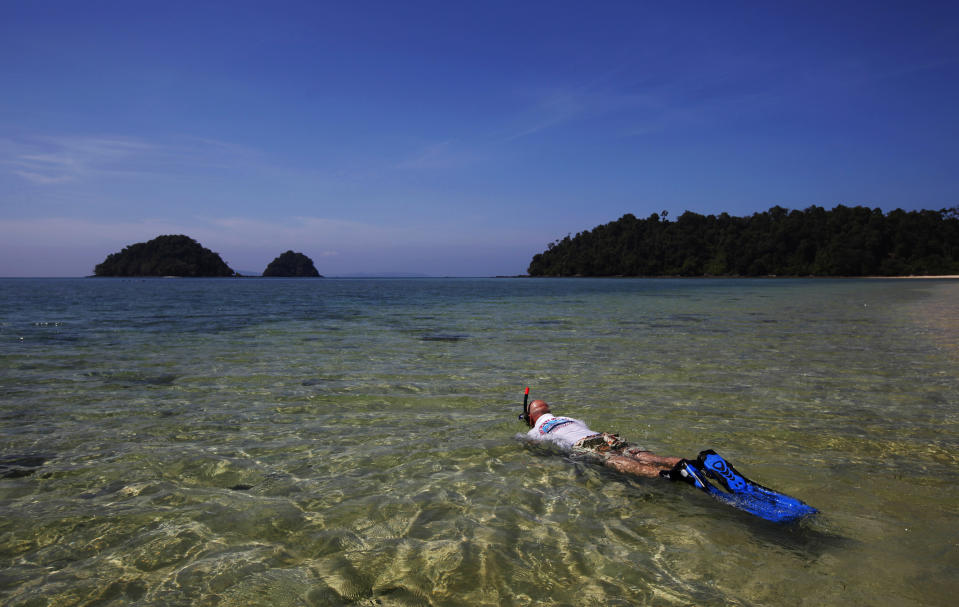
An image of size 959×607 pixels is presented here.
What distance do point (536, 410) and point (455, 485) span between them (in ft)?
7.99

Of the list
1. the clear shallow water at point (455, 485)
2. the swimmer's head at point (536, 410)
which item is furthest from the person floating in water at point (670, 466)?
the clear shallow water at point (455, 485)

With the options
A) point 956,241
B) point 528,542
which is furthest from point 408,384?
point 956,241

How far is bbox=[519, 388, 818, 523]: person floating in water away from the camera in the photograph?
4.94 metres

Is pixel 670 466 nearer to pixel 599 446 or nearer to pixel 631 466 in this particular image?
pixel 631 466

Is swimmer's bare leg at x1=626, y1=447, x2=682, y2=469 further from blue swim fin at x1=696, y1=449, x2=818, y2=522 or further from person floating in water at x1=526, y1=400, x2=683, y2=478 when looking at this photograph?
blue swim fin at x1=696, y1=449, x2=818, y2=522

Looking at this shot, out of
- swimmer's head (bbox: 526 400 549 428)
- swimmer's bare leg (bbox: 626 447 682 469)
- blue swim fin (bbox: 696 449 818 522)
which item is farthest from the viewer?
swimmer's head (bbox: 526 400 549 428)

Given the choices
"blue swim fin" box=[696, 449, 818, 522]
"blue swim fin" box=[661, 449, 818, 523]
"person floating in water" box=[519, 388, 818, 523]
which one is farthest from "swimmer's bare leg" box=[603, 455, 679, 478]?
"blue swim fin" box=[696, 449, 818, 522]

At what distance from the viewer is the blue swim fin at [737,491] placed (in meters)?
4.86

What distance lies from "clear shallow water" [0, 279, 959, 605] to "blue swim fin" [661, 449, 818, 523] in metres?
0.16

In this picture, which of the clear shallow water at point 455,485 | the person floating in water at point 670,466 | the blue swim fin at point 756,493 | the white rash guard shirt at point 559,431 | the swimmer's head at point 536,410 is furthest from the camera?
the swimmer's head at point 536,410

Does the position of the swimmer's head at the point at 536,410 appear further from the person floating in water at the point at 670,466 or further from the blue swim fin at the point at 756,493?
the blue swim fin at the point at 756,493

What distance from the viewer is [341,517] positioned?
16.4ft

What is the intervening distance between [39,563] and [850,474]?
8.62m

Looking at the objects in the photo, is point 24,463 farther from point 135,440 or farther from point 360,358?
point 360,358
